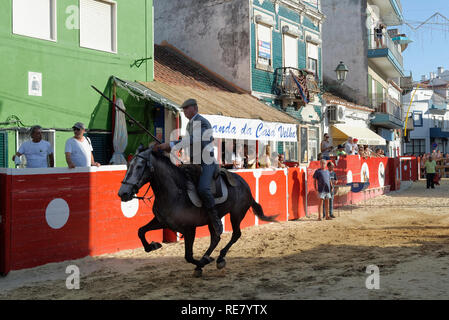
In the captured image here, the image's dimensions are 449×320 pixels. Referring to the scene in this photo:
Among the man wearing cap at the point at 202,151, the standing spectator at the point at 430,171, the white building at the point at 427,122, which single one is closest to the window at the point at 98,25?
the man wearing cap at the point at 202,151

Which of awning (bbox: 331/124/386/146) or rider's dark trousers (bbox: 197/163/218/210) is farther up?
awning (bbox: 331/124/386/146)

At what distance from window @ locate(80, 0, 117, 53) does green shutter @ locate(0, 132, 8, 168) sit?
3331 millimetres

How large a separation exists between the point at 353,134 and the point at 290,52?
258 inches

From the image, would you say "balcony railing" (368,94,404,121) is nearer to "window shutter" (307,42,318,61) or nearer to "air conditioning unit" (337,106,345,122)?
"air conditioning unit" (337,106,345,122)

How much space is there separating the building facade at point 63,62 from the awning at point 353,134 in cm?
1331

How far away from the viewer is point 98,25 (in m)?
13.2

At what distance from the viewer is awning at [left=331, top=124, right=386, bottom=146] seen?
24.9m

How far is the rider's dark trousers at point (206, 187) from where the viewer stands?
6.43 m

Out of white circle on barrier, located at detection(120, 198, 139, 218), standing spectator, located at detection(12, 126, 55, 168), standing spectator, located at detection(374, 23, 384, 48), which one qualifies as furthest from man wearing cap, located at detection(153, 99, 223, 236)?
standing spectator, located at detection(374, 23, 384, 48)

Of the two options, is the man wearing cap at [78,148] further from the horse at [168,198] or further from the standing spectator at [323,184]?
the standing spectator at [323,184]

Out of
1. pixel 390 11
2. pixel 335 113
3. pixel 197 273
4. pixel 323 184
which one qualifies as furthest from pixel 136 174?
pixel 390 11

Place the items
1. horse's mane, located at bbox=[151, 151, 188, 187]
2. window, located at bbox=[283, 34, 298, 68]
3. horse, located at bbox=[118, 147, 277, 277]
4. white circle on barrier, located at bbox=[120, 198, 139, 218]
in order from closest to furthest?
horse, located at bbox=[118, 147, 277, 277] → horse's mane, located at bbox=[151, 151, 188, 187] → white circle on barrier, located at bbox=[120, 198, 139, 218] → window, located at bbox=[283, 34, 298, 68]
